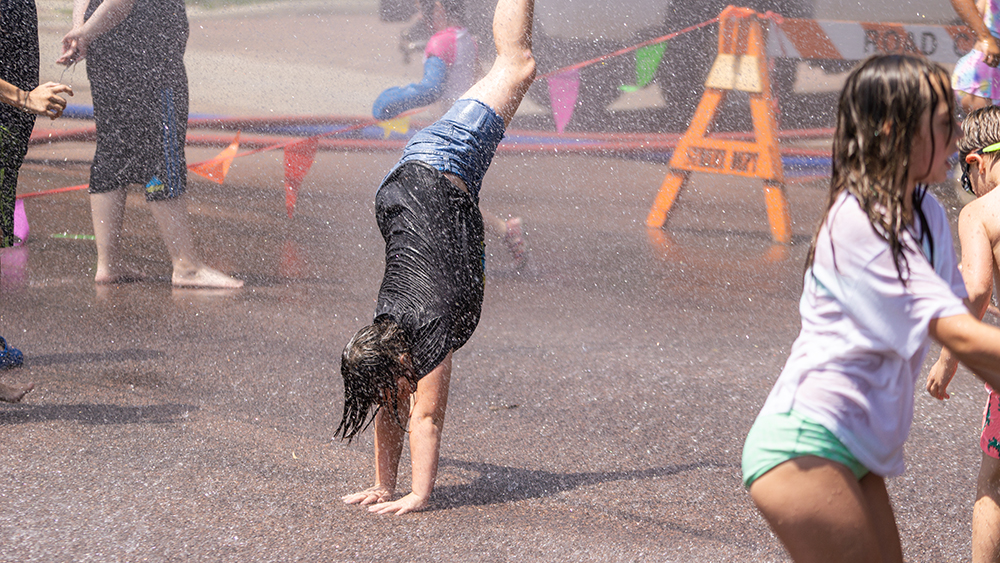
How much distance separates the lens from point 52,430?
10.5 feet

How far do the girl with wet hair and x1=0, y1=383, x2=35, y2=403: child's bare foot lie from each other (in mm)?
2616

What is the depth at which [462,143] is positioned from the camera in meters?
2.66

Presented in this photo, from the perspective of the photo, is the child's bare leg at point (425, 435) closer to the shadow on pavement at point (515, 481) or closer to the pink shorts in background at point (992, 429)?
the shadow on pavement at point (515, 481)

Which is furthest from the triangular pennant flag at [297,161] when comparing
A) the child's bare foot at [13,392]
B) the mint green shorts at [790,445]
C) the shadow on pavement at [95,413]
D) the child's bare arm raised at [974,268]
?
the mint green shorts at [790,445]

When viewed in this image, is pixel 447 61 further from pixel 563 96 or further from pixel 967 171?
pixel 967 171

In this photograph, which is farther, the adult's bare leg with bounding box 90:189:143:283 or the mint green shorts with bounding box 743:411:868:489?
the adult's bare leg with bounding box 90:189:143:283

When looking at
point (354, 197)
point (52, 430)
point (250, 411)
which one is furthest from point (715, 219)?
point (52, 430)

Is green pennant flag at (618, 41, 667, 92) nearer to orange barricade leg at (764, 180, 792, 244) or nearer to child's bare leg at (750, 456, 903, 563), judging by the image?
orange barricade leg at (764, 180, 792, 244)

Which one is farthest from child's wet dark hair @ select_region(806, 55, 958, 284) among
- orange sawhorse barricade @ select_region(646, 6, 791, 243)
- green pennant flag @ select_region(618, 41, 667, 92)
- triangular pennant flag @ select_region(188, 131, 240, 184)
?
green pennant flag @ select_region(618, 41, 667, 92)

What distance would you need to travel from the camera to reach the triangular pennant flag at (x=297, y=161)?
641cm

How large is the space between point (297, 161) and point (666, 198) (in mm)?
2494

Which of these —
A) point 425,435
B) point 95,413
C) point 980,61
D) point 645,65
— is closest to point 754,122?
point 980,61

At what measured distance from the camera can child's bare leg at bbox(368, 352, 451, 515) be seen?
265 cm

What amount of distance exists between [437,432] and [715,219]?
5.06 metres
